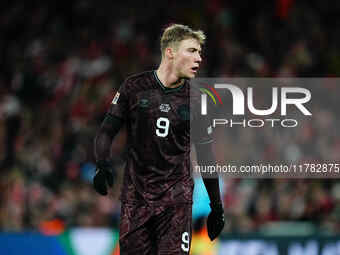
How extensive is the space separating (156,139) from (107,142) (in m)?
0.33

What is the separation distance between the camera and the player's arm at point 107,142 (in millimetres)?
5904

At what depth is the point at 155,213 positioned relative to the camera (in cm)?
593

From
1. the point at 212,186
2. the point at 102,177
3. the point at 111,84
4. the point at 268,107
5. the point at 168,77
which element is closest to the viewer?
the point at 102,177

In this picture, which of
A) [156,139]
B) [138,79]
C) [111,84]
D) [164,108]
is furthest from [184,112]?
[111,84]

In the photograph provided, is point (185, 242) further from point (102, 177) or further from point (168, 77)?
point (168, 77)

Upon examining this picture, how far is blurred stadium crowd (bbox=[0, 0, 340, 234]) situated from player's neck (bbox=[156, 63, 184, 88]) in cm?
450

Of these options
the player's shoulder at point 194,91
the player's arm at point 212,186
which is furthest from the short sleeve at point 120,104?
the player's arm at point 212,186

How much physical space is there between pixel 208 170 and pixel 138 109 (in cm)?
63

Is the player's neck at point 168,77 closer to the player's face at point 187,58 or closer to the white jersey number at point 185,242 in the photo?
the player's face at point 187,58

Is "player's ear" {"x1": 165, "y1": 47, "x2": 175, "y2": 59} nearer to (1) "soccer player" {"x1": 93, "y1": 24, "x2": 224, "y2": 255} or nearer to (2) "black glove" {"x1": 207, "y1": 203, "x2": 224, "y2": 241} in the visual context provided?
(1) "soccer player" {"x1": 93, "y1": 24, "x2": 224, "y2": 255}

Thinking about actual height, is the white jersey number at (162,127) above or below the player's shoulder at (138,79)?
below

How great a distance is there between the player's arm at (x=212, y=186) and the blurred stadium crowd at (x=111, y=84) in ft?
13.6

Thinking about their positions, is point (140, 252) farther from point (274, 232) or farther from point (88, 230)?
point (274, 232)

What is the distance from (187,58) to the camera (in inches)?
233
